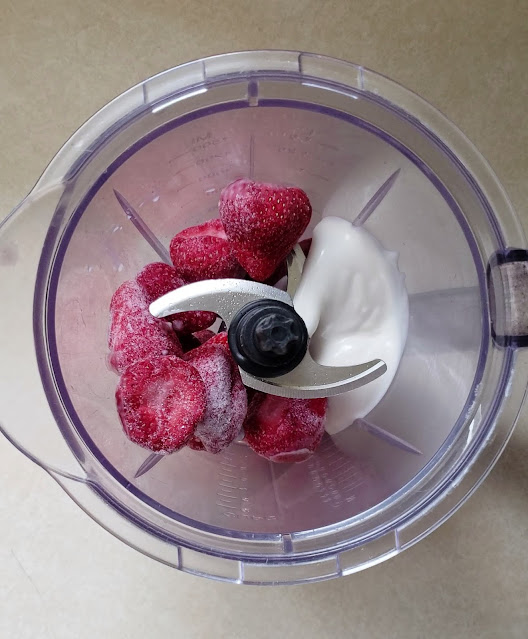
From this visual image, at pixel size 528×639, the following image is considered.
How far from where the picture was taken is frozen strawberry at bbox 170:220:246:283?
2.21ft

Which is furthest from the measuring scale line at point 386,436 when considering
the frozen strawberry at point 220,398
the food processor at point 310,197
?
the frozen strawberry at point 220,398

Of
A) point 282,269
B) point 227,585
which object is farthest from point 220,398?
point 227,585

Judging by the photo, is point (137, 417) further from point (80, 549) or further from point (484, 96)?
point (484, 96)

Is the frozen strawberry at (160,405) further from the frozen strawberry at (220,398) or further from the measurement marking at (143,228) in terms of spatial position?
the measurement marking at (143,228)

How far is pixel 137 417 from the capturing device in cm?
60

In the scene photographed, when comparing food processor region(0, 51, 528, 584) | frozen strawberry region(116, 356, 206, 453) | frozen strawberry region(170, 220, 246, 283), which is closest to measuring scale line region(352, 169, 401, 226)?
food processor region(0, 51, 528, 584)

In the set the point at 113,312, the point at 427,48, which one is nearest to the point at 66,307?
the point at 113,312

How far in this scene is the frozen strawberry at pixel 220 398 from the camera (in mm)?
627

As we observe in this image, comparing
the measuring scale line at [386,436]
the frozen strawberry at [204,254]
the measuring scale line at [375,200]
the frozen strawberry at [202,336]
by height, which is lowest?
the measuring scale line at [386,436]

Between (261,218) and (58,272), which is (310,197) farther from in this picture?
(58,272)

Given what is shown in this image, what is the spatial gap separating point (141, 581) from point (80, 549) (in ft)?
0.26

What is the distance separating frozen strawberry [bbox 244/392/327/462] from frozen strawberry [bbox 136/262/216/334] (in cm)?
9

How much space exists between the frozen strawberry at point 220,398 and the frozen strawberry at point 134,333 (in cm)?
3

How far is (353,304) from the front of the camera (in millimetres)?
700
